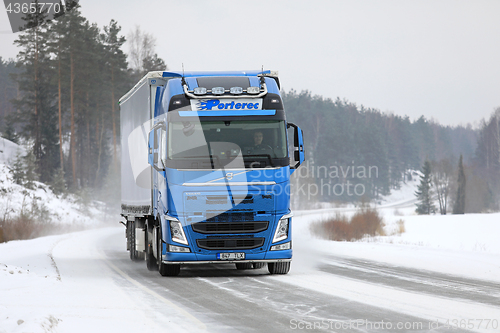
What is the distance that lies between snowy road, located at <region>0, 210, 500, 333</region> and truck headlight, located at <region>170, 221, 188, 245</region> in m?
0.81

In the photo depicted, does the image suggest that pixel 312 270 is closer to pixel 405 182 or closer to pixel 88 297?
pixel 88 297

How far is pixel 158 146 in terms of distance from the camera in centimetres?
1273

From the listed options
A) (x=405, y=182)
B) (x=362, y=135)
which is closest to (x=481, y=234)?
(x=362, y=135)

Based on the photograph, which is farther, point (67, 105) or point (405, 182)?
point (405, 182)

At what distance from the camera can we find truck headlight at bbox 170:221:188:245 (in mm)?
12156

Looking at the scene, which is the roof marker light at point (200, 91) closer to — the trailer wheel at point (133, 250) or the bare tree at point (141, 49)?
the trailer wheel at point (133, 250)

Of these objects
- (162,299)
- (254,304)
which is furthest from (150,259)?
(254,304)

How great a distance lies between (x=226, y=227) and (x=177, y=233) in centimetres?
96

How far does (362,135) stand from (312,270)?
355 ft

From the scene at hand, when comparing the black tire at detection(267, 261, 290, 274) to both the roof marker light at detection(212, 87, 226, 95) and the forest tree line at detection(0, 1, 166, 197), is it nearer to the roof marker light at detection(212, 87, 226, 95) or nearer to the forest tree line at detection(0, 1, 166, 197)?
the roof marker light at detection(212, 87, 226, 95)

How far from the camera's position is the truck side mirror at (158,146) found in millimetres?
12438

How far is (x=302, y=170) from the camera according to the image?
11250 centimetres

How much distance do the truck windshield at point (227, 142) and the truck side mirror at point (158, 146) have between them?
0.17m

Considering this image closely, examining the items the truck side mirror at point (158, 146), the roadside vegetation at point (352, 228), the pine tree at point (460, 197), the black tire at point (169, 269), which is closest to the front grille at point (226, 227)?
the black tire at point (169, 269)
